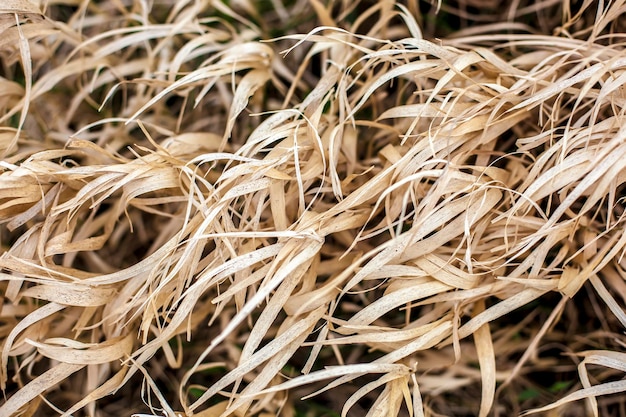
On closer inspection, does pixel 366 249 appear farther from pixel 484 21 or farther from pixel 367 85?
pixel 484 21

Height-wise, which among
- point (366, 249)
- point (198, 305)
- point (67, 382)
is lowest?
point (67, 382)

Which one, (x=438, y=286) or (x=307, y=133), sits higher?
(x=307, y=133)

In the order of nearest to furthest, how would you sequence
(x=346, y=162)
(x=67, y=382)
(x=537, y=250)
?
(x=537, y=250)
(x=346, y=162)
(x=67, y=382)

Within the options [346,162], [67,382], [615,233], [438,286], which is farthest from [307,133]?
[67,382]

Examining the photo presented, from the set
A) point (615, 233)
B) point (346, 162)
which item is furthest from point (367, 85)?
point (615, 233)

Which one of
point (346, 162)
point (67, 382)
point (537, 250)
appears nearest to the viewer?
point (537, 250)

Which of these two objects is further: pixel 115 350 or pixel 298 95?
pixel 298 95
